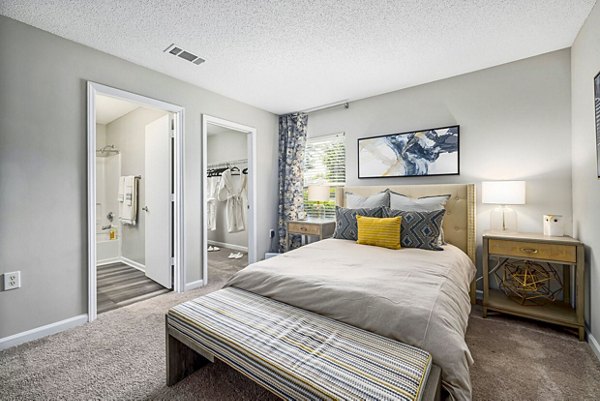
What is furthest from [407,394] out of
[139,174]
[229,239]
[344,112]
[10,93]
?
[229,239]

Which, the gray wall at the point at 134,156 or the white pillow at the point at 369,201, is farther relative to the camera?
the gray wall at the point at 134,156

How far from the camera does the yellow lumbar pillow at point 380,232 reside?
2438mm

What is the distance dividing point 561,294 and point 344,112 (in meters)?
3.17

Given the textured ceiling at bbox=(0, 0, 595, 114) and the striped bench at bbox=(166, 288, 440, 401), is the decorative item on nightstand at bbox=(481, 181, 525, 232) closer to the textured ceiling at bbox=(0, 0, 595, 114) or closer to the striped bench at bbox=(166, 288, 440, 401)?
the textured ceiling at bbox=(0, 0, 595, 114)

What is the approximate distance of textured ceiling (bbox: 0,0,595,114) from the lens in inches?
74.8

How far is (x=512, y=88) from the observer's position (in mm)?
2691

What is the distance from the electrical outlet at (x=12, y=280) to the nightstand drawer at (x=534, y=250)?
154 inches

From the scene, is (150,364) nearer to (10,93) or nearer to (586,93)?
(10,93)

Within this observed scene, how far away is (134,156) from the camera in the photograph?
166 inches

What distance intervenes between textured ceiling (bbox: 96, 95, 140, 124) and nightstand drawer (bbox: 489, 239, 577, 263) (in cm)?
468

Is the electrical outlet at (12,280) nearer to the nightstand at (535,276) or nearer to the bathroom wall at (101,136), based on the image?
the bathroom wall at (101,136)

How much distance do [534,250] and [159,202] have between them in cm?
391

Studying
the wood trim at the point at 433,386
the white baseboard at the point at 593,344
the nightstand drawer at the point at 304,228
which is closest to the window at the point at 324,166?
the nightstand drawer at the point at 304,228

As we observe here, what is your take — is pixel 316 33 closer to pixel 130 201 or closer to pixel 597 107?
pixel 597 107
